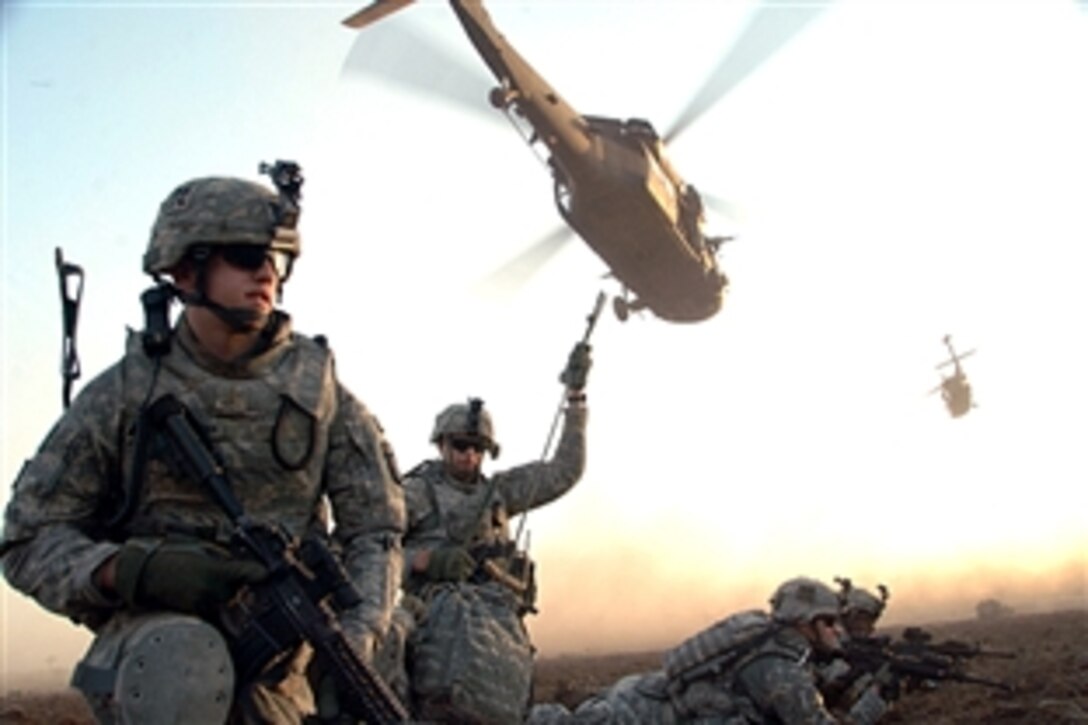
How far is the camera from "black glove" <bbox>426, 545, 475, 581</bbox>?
6254mm

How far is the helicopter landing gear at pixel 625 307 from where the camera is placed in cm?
1809

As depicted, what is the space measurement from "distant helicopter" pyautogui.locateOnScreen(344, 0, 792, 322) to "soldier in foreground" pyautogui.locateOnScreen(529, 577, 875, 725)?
400 inches

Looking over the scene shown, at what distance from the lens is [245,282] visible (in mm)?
3068

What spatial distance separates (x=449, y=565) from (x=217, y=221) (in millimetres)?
Answer: 3608

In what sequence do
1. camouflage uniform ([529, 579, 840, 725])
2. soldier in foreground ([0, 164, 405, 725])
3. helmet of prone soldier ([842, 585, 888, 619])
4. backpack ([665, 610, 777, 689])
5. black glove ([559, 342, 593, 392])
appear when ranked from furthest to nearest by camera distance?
helmet of prone soldier ([842, 585, 888, 619]) < black glove ([559, 342, 593, 392]) < backpack ([665, 610, 777, 689]) < camouflage uniform ([529, 579, 840, 725]) < soldier in foreground ([0, 164, 405, 725])

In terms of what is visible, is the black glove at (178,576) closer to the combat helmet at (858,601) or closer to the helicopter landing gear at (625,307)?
the combat helmet at (858,601)

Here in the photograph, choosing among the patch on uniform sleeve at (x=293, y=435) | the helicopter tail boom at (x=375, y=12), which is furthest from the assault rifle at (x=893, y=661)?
the helicopter tail boom at (x=375, y=12)

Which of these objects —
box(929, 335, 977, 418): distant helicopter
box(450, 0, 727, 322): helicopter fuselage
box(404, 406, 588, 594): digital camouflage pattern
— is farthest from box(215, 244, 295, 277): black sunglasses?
box(929, 335, 977, 418): distant helicopter

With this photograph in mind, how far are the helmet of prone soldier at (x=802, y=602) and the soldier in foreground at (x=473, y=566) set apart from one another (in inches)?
65.4

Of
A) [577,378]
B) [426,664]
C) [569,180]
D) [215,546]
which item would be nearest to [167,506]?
[215,546]

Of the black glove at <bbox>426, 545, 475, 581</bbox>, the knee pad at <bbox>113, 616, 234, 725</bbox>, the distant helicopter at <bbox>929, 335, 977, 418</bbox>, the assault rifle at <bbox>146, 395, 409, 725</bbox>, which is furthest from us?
the distant helicopter at <bbox>929, 335, 977, 418</bbox>

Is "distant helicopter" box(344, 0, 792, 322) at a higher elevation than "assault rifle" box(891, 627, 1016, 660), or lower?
higher

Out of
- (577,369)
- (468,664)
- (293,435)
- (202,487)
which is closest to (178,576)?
(202,487)

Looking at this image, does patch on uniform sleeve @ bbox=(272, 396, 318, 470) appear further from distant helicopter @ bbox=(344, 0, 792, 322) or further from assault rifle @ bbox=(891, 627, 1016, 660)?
distant helicopter @ bbox=(344, 0, 792, 322)
